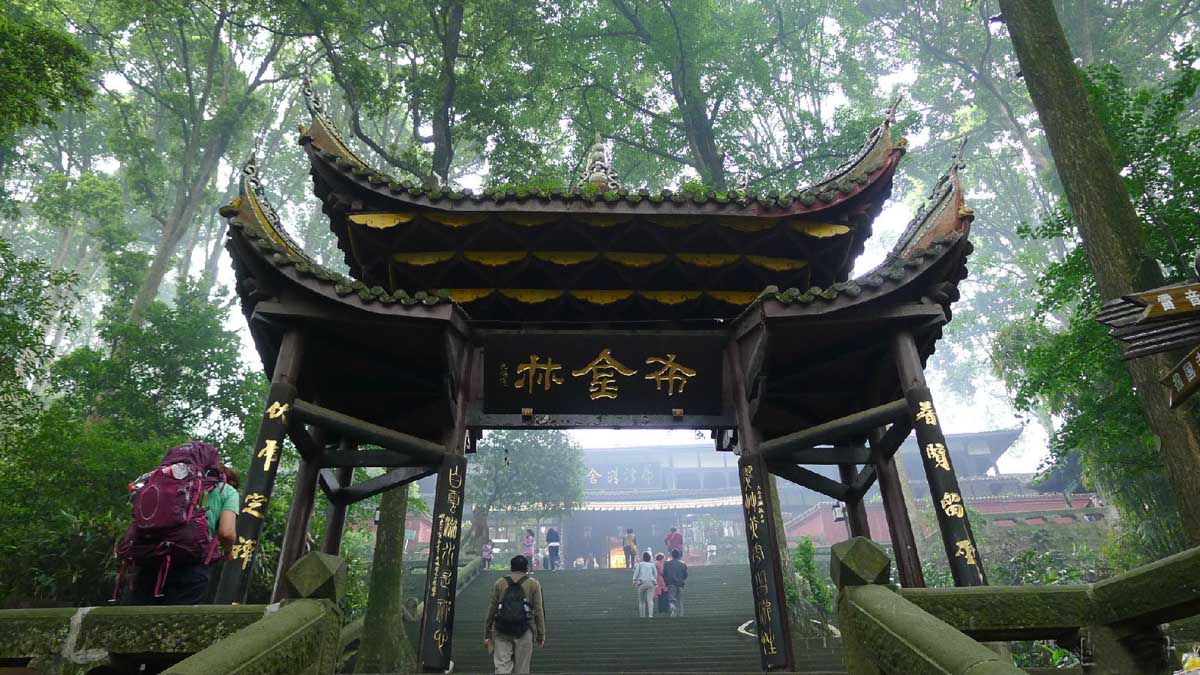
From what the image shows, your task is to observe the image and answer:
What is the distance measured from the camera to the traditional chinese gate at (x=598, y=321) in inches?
227

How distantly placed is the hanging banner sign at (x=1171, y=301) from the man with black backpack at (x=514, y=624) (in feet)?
17.5

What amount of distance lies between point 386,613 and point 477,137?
9.50 m

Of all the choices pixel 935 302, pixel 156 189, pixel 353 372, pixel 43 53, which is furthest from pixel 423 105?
pixel 156 189

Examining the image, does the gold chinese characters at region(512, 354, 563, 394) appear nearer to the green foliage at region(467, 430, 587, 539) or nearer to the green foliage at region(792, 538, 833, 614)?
the green foliage at region(792, 538, 833, 614)

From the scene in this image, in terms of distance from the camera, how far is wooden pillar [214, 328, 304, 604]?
4809 millimetres

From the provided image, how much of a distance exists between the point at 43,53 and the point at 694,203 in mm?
9583

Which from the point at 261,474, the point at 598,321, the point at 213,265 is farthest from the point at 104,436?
the point at 213,265

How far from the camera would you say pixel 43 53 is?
9266 millimetres

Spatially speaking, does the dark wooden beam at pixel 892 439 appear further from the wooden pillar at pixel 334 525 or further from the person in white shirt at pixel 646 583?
the person in white shirt at pixel 646 583

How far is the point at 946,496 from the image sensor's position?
5234mm

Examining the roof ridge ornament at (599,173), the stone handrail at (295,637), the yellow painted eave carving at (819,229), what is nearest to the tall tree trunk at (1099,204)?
the yellow painted eave carving at (819,229)

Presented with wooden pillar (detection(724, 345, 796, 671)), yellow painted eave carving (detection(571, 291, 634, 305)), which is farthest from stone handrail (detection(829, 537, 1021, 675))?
yellow painted eave carving (detection(571, 291, 634, 305))

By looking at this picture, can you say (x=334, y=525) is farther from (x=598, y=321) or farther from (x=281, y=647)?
(x=281, y=647)

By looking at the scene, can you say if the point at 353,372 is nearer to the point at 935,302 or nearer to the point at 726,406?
the point at 726,406
